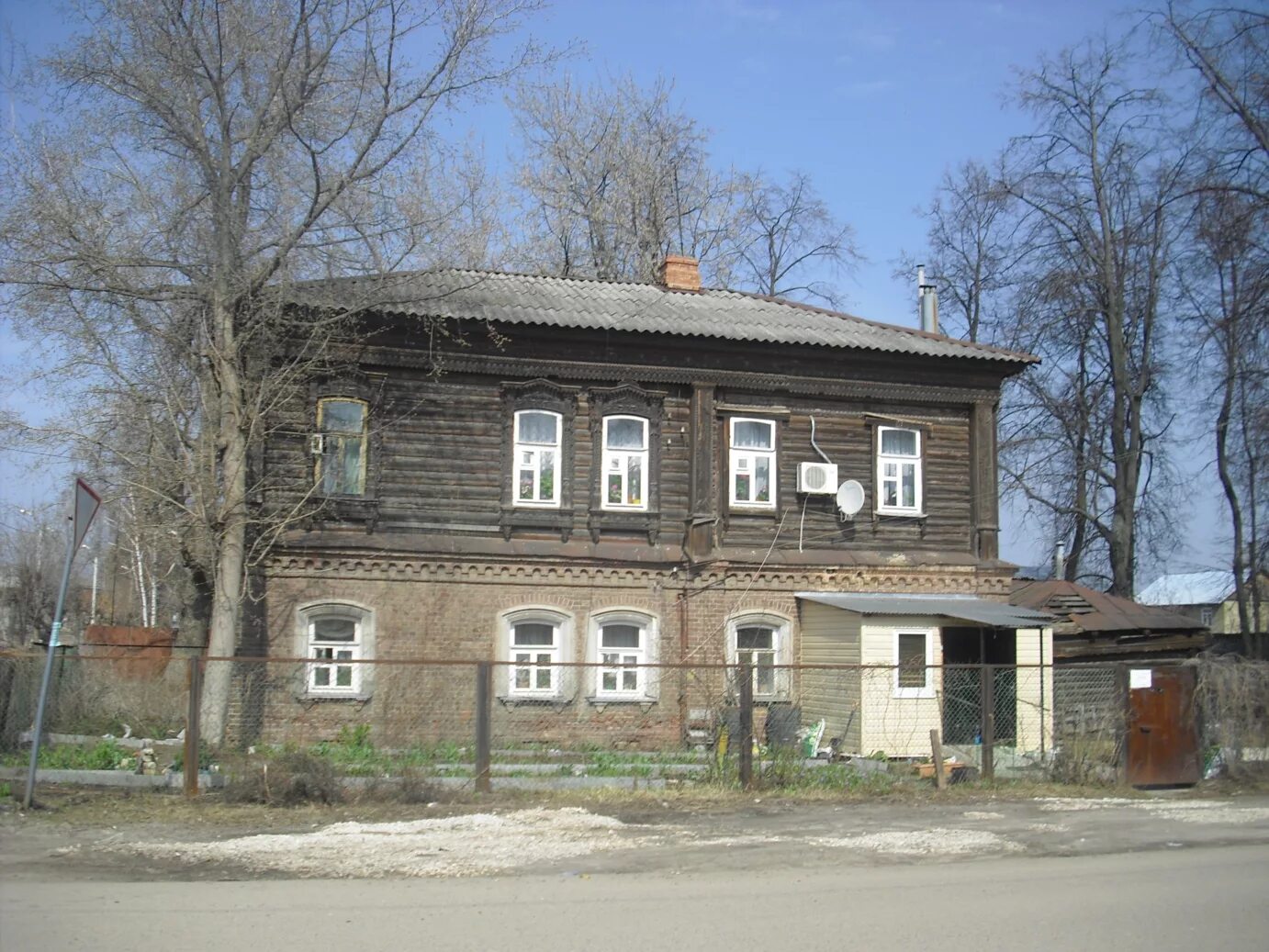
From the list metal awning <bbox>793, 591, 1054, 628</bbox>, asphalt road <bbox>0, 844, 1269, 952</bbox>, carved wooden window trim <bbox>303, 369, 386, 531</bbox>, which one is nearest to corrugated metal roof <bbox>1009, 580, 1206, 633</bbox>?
metal awning <bbox>793, 591, 1054, 628</bbox>

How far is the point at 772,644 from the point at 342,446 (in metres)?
7.90

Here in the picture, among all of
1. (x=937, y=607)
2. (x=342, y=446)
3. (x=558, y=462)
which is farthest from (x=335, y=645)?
(x=937, y=607)

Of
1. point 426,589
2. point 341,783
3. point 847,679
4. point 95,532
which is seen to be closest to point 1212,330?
point 847,679

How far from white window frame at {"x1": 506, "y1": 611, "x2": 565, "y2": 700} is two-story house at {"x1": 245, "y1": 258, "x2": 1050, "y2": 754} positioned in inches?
1.4

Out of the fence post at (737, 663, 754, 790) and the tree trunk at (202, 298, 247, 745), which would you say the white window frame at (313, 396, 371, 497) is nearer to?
the tree trunk at (202, 298, 247, 745)

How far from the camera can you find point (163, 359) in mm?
17703

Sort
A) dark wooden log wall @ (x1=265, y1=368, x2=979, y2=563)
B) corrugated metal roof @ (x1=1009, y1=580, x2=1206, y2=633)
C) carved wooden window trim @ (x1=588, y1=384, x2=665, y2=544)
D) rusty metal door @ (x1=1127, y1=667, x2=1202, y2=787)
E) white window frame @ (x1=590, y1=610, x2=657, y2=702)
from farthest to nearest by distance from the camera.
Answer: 1. corrugated metal roof @ (x1=1009, y1=580, x2=1206, y2=633)
2. carved wooden window trim @ (x1=588, y1=384, x2=665, y2=544)
3. white window frame @ (x1=590, y1=610, x2=657, y2=702)
4. dark wooden log wall @ (x1=265, y1=368, x2=979, y2=563)
5. rusty metal door @ (x1=1127, y1=667, x2=1202, y2=787)

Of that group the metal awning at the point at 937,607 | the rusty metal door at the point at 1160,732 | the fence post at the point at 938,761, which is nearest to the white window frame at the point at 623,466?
the metal awning at the point at 937,607

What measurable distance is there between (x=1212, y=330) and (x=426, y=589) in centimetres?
1554

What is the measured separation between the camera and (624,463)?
20.6 metres

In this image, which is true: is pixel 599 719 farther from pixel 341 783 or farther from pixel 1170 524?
pixel 1170 524

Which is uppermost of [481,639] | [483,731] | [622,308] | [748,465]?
[622,308]

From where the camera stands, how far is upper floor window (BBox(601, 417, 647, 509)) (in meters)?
20.5

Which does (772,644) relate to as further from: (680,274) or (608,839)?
(608,839)
